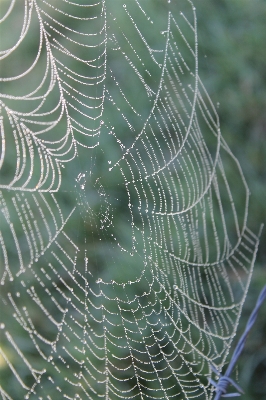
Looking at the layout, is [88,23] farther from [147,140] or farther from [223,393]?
[223,393]

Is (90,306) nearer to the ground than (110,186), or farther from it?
nearer to the ground

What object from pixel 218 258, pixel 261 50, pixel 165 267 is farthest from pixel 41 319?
pixel 261 50

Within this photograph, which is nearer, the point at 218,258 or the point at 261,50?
the point at 218,258

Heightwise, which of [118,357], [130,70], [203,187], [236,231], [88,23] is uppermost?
[88,23]

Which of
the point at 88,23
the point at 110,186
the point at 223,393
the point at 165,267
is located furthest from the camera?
the point at 88,23

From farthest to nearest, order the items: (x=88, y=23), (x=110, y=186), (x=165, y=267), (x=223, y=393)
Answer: (x=88, y=23) → (x=110, y=186) → (x=165, y=267) → (x=223, y=393)

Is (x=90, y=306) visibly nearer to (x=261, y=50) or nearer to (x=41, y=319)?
(x=41, y=319)
